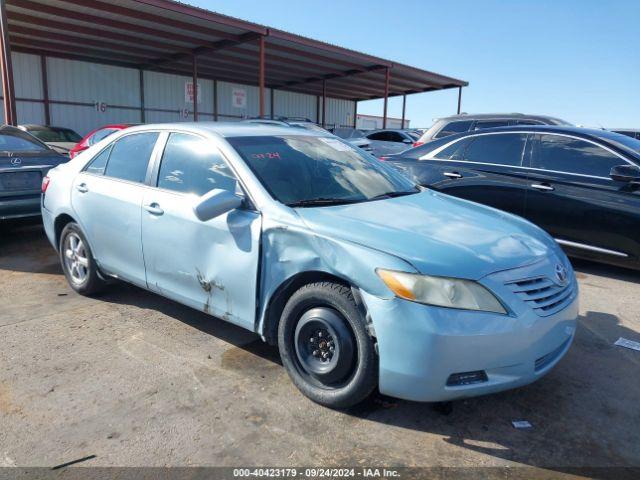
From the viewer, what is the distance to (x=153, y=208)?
357 cm

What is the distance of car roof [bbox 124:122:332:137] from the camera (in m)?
3.54

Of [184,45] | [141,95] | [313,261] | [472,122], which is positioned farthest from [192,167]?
[141,95]

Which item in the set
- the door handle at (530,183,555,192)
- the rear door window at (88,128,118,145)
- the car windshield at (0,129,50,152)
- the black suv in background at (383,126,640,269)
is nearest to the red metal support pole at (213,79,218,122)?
the rear door window at (88,128,118,145)

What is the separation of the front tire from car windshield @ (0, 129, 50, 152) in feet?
16.5

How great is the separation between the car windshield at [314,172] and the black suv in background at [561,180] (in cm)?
233

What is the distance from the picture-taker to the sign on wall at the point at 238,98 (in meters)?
23.6

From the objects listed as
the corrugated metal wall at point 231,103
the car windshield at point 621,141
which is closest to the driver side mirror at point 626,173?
the car windshield at point 621,141

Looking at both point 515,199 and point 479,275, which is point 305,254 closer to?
point 479,275

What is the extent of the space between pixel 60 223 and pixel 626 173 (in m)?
5.51

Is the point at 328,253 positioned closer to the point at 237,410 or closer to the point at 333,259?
the point at 333,259

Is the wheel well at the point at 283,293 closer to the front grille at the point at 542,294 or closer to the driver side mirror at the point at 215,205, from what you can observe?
the driver side mirror at the point at 215,205

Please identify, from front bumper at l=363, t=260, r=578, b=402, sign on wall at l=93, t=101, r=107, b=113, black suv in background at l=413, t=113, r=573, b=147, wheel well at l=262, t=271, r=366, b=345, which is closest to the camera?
front bumper at l=363, t=260, r=578, b=402

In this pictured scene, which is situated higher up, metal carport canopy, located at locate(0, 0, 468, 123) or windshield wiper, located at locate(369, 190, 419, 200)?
metal carport canopy, located at locate(0, 0, 468, 123)

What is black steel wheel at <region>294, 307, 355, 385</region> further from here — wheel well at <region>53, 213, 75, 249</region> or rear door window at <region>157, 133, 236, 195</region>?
wheel well at <region>53, 213, 75, 249</region>
